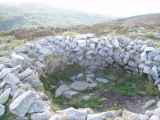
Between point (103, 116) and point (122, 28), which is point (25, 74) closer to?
point (103, 116)

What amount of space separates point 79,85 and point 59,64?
1344 millimetres

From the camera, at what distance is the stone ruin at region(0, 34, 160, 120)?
30.9 ft

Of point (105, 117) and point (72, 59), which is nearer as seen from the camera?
point (105, 117)

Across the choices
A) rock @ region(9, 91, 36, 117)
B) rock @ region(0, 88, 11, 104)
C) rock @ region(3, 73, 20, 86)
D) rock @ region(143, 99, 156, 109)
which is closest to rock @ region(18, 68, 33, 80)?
rock @ region(3, 73, 20, 86)

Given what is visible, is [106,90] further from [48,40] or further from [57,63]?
[48,40]

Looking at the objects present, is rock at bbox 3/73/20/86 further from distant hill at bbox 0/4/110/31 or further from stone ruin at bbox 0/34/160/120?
distant hill at bbox 0/4/110/31

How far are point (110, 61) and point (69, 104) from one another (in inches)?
146

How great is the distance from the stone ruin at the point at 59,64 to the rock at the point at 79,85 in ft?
3.59

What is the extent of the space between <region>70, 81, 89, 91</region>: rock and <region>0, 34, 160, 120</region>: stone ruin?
110cm

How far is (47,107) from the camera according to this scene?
9.80 meters

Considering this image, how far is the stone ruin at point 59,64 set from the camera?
9406mm

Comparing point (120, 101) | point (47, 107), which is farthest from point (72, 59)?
point (47, 107)

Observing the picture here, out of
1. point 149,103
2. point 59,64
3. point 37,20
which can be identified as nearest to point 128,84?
point 149,103

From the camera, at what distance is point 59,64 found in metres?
14.6
